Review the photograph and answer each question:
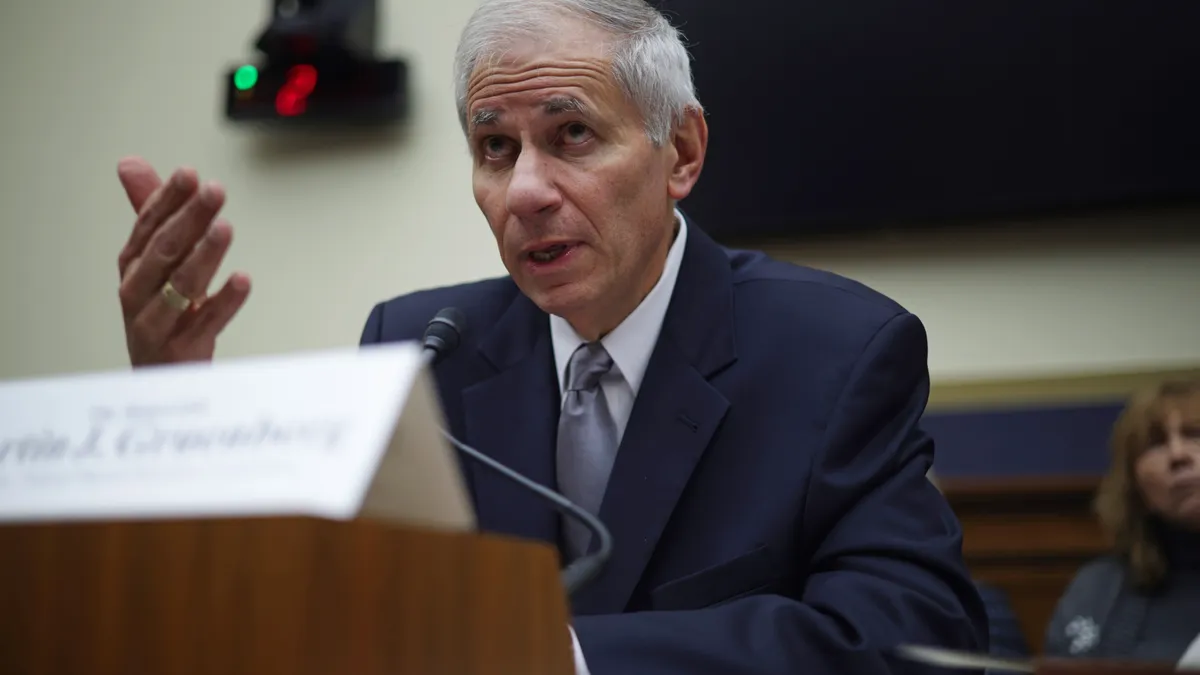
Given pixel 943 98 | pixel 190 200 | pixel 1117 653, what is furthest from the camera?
pixel 943 98

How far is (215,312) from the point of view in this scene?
4.87 ft

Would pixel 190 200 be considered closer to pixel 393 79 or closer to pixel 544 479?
pixel 544 479

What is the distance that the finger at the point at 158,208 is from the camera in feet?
4.58

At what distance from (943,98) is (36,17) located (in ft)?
7.99

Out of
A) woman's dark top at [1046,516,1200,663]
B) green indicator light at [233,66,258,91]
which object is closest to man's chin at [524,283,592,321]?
woman's dark top at [1046,516,1200,663]

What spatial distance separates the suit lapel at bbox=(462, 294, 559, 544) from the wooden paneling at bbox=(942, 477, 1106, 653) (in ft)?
4.44

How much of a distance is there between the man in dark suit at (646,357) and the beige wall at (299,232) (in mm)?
996

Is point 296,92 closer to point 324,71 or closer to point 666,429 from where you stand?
point 324,71

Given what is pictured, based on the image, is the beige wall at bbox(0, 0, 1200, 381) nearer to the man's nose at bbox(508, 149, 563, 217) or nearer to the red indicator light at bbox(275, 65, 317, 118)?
the red indicator light at bbox(275, 65, 317, 118)

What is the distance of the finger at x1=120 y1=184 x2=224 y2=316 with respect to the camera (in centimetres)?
141

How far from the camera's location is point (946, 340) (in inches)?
102

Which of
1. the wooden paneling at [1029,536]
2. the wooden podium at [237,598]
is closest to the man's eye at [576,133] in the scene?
the wooden podium at [237,598]

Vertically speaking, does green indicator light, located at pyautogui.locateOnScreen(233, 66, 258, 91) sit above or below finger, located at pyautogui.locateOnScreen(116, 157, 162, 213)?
below

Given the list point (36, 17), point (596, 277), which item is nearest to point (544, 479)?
point (596, 277)
